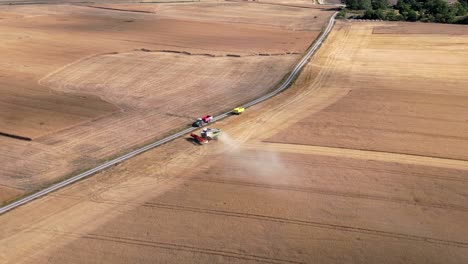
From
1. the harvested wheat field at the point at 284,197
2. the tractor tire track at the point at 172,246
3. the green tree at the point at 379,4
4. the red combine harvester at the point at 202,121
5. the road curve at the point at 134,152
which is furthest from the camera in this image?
the green tree at the point at 379,4

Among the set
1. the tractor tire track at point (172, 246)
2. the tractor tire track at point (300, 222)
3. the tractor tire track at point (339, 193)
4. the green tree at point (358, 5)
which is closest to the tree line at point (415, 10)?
the green tree at point (358, 5)

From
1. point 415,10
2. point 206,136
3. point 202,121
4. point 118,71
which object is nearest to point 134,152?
point 206,136

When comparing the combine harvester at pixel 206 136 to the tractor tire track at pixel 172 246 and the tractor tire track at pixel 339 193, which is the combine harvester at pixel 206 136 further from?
the tractor tire track at pixel 172 246

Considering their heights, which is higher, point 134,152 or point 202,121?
point 202,121

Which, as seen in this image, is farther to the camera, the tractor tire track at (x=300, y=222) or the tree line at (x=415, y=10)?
the tree line at (x=415, y=10)

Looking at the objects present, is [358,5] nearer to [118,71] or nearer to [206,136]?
[118,71]

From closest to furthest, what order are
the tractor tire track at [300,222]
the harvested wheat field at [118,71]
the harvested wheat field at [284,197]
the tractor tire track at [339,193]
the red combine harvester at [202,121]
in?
1. the harvested wheat field at [284,197]
2. the tractor tire track at [300,222]
3. the tractor tire track at [339,193]
4. the harvested wheat field at [118,71]
5. the red combine harvester at [202,121]

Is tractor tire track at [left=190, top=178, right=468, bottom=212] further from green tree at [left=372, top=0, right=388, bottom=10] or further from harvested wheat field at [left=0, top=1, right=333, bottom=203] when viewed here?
green tree at [left=372, top=0, right=388, bottom=10]
